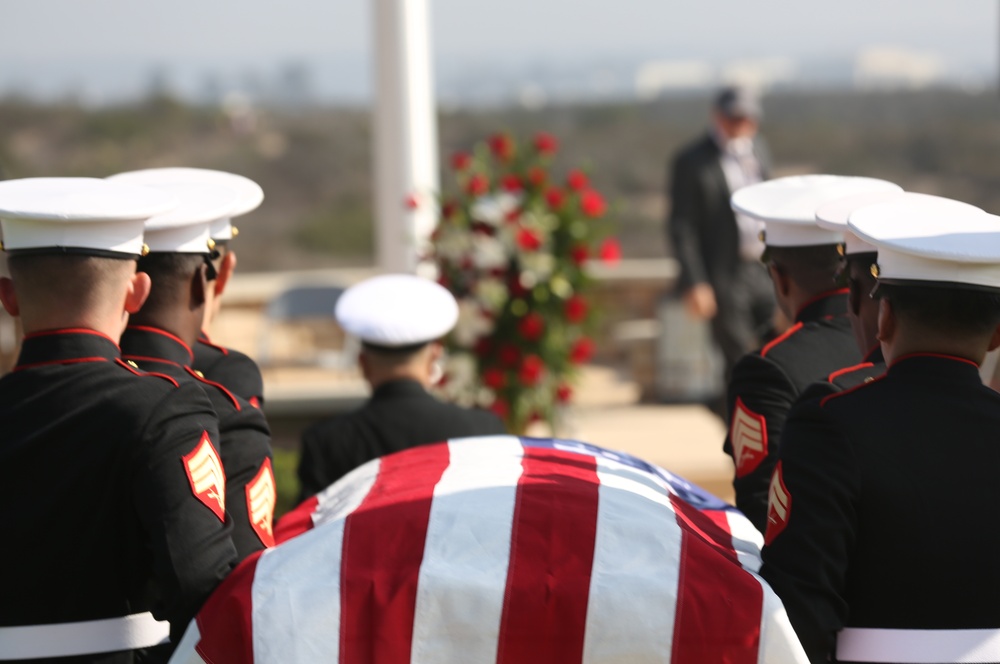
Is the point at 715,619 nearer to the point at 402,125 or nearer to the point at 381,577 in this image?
the point at 381,577

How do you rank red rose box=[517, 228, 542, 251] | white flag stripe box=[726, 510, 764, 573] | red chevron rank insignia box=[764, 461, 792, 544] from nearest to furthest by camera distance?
red chevron rank insignia box=[764, 461, 792, 544]
white flag stripe box=[726, 510, 764, 573]
red rose box=[517, 228, 542, 251]

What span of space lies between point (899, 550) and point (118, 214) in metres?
1.20

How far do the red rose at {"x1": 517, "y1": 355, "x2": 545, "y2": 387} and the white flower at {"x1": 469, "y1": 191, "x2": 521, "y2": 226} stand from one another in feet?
1.80

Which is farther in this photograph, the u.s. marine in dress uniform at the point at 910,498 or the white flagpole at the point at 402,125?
the white flagpole at the point at 402,125

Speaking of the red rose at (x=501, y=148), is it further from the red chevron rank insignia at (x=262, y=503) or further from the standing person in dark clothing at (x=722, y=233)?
the red chevron rank insignia at (x=262, y=503)

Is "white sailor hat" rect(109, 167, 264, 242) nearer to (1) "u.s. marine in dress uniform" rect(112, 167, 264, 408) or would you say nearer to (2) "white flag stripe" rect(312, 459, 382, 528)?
(1) "u.s. marine in dress uniform" rect(112, 167, 264, 408)

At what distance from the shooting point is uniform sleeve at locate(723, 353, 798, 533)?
237 centimetres

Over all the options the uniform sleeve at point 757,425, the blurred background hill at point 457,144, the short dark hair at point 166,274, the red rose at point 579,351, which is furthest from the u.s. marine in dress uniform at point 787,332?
the blurred background hill at point 457,144

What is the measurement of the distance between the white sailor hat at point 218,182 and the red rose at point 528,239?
2562 mm

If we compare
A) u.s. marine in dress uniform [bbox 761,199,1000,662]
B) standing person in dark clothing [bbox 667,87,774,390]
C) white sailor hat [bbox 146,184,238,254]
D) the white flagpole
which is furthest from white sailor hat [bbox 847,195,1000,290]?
standing person in dark clothing [bbox 667,87,774,390]

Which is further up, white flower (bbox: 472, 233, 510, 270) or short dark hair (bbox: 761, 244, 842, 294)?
short dark hair (bbox: 761, 244, 842, 294)

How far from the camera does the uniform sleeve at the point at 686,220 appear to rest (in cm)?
647

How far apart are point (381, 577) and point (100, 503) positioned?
41 centimetres

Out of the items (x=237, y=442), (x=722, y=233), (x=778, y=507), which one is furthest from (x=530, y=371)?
(x=778, y=507)
